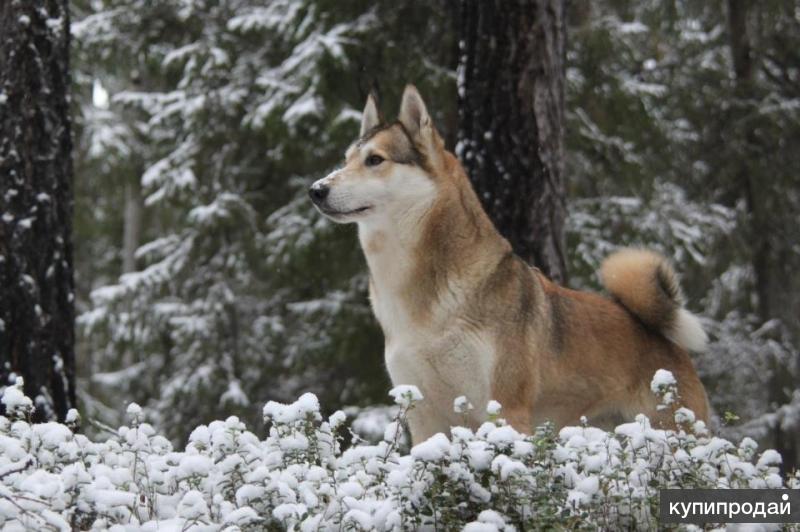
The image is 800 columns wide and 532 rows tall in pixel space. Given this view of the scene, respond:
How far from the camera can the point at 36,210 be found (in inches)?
233

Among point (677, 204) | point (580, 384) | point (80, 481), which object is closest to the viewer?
point (80, 481)

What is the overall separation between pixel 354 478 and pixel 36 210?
326cm

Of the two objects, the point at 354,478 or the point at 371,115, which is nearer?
the point at 354,478

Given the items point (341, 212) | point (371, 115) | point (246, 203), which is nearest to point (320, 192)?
point (341, 212)

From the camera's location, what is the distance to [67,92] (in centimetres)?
623

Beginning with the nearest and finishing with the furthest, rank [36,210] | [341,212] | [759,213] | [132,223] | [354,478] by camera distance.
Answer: [354,478], [341,212], [36,210], [759,213], [132,223]

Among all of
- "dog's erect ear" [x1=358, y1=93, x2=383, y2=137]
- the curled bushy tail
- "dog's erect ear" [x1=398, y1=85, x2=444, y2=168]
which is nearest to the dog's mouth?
"dog's erect ear" [x1=398, y1=85, x2=444, y2=168]

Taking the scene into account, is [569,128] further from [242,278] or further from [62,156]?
[62,156]

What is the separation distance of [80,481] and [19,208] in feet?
10.7

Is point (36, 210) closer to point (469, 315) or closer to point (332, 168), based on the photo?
point (469, 315)

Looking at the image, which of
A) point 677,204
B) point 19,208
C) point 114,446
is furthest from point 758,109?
point 114,446

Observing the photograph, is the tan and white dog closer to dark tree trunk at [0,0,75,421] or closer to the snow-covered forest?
the snow-covered forest

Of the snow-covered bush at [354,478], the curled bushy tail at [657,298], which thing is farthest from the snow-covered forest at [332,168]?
the snow-covered bush at [354,478]

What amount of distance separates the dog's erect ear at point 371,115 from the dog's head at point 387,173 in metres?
0.16
